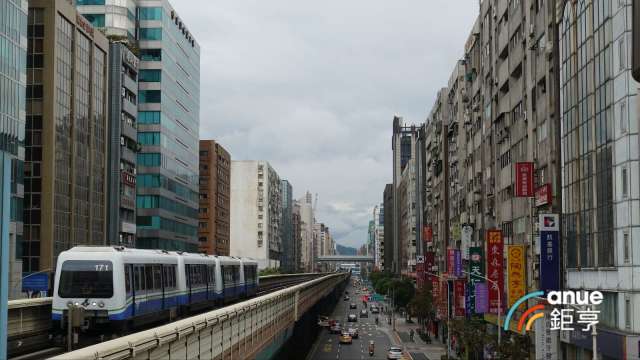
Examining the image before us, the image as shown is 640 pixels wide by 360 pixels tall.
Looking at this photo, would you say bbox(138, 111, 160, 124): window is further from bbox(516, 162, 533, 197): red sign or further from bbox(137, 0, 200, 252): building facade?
bbox(516, 162, 533, 197): red sign

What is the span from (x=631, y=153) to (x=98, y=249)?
74.5 feet

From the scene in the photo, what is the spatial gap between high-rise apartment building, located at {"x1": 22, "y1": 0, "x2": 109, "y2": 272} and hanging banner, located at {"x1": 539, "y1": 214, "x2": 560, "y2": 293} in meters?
53.0

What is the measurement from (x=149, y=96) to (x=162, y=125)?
4771 mm

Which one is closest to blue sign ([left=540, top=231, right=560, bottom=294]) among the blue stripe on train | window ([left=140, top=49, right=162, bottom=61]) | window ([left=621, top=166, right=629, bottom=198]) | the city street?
window ([left=621, top=166, right=629, bottom=198])

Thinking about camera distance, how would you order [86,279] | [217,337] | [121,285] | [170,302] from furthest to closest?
[170,302] < [121,285] < [86,279] < [217,337]

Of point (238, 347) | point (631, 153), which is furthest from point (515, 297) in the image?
point (238, 347)

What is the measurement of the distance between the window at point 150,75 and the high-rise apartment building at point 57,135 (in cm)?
2724

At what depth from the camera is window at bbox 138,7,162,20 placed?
128 metres

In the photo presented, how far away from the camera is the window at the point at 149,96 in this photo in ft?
425

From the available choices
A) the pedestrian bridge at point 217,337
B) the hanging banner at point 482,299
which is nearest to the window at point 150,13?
the pedestrian bridge at point 217,337

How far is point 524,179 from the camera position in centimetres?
5775

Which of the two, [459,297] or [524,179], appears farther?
[459,297]

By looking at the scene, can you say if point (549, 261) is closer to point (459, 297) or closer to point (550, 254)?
point (550, 254)

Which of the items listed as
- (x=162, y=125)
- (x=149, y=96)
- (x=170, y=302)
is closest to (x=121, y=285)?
(x=170, y=302)
